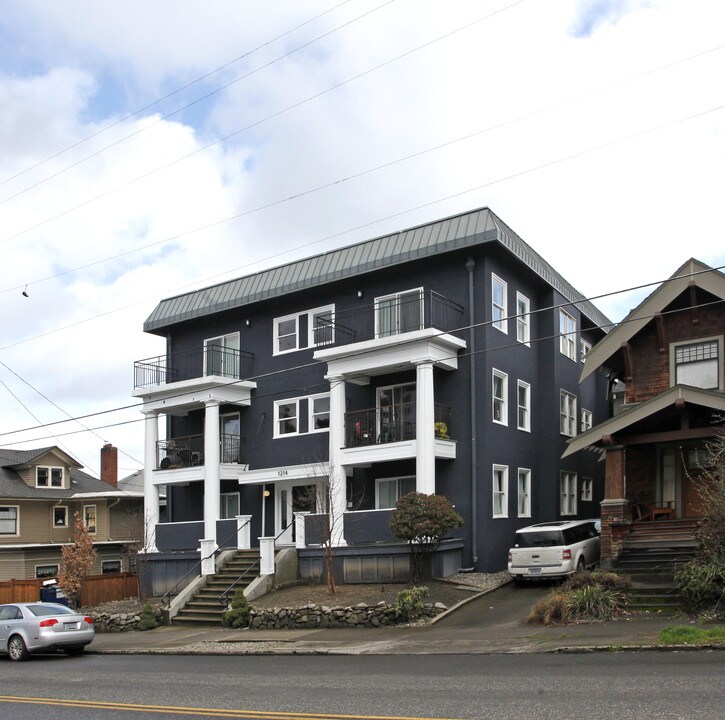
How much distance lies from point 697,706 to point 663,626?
299 inches

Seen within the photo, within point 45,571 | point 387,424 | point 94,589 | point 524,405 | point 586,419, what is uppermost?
point 524,405

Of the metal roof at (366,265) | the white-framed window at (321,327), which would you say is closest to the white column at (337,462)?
the white-framed window at (321,327)

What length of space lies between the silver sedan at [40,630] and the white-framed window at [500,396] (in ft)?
44.1

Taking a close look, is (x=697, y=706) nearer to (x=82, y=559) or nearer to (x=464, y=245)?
(x=464, y=245)

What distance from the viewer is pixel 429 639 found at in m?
18.6

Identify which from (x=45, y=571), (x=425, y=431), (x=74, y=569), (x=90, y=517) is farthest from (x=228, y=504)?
(x=90, y=517)

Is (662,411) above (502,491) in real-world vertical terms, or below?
above

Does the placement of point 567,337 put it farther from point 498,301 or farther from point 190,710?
point 190,710

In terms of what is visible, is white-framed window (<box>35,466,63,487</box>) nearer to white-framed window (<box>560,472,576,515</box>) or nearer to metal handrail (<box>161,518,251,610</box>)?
metal handrail (<box>161,518,251,610</box>)

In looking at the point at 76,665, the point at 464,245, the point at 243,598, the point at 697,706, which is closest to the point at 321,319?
the point at 464,245

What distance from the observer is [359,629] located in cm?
2127

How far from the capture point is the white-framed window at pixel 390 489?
2848cm

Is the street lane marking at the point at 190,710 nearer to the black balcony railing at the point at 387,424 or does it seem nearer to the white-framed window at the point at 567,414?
the black balcony railing at the point at 387,424

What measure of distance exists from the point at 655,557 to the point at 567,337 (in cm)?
1207
